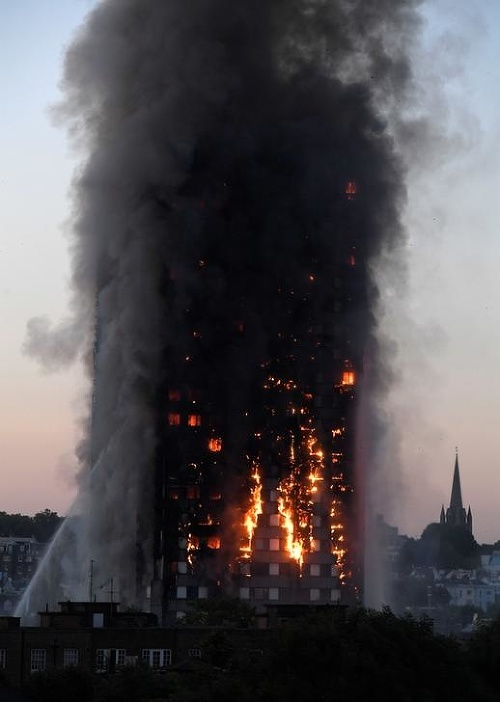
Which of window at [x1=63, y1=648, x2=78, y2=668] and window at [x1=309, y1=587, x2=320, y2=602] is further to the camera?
window at [x1=309, y1=587, x2=320, y2=602]

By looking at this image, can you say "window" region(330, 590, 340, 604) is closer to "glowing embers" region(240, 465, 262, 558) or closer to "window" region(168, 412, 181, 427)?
"glowing embers" region(240, 465, 262, 558)

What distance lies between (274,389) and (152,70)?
31564mm

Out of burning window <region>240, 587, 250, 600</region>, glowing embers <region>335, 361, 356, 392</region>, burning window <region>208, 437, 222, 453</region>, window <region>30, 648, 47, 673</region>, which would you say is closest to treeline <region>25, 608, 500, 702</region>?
window <region>30, 648, 47, 673</region>

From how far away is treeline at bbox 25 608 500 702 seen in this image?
9875 cm

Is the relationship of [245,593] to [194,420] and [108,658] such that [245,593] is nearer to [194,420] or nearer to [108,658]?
[194,420]

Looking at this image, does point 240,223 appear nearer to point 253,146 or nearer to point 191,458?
point 253,146

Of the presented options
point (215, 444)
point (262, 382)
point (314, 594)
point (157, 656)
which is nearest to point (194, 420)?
point (215, 444)

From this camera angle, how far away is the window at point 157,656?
12050 centimetres

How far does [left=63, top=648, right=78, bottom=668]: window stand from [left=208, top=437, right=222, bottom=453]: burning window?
72.7m

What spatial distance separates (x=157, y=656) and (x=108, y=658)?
3.35 m

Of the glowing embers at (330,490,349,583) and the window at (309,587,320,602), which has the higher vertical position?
the glowing embers at (330,490,349,583)

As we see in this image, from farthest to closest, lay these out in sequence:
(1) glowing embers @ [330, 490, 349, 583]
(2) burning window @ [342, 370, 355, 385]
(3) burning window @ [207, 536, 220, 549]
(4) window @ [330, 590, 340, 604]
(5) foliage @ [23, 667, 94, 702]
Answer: (2) burning window @ [342, 370, 355, 385]
(1) glowing embers @ [330, 490, 349, 583]
(3) burning window @ [207, 536, 220, 549]
(4) window @ [330, 590, 340, 604]
(5) foliage @ [23, 667, 94, 702]

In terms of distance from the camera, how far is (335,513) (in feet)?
635

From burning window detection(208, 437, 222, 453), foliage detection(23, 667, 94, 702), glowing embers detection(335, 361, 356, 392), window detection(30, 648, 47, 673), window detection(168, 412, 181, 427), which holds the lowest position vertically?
foliage detection(23, 667, 94, 702)
